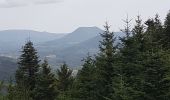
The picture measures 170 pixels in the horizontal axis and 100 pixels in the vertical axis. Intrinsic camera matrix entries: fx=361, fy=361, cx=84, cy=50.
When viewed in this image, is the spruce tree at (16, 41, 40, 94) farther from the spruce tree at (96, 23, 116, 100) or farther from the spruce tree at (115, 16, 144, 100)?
the spruce tree at (115, 16, 144, 100)

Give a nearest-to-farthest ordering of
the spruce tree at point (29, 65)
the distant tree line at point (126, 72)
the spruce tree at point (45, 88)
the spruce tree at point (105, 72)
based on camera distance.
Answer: the distant tree line at point (126, 72) → the spruce tree at point (105, 72) → the spruce tree at point (45, 88) → the spruce tree at point (29, 65)

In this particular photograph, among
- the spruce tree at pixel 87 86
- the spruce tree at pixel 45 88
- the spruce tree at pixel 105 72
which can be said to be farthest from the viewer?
the spruce tree at pixel 45 88

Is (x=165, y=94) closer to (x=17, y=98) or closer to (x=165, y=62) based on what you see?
(x=165, y=62)

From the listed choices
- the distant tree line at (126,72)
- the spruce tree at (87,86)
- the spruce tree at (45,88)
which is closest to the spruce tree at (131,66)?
the distant tree line at (126,72)

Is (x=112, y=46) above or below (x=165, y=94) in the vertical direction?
above

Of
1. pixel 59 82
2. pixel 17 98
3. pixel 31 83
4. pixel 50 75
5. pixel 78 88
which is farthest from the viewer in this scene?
pixel 59 82

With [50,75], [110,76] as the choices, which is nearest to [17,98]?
[110,76]

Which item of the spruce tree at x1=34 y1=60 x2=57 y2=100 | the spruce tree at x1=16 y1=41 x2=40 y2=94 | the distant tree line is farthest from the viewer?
the spruce tree at x1=16 y1=41 x2=40 y2=94

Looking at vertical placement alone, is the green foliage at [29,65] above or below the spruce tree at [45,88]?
above

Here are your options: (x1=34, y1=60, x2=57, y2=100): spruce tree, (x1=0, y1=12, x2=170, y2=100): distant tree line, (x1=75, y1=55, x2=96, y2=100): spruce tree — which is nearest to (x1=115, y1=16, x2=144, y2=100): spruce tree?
(x1=0, y1=12, x2=170, y2=100): distant tree line

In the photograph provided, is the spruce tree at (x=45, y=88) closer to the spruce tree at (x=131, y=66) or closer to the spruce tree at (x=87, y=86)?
the spruce tree at (x=87, y=86)

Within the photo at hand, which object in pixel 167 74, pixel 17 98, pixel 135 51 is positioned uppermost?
pixel 135 51

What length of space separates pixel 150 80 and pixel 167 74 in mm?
1066

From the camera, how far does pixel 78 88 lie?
3064 centimetres
